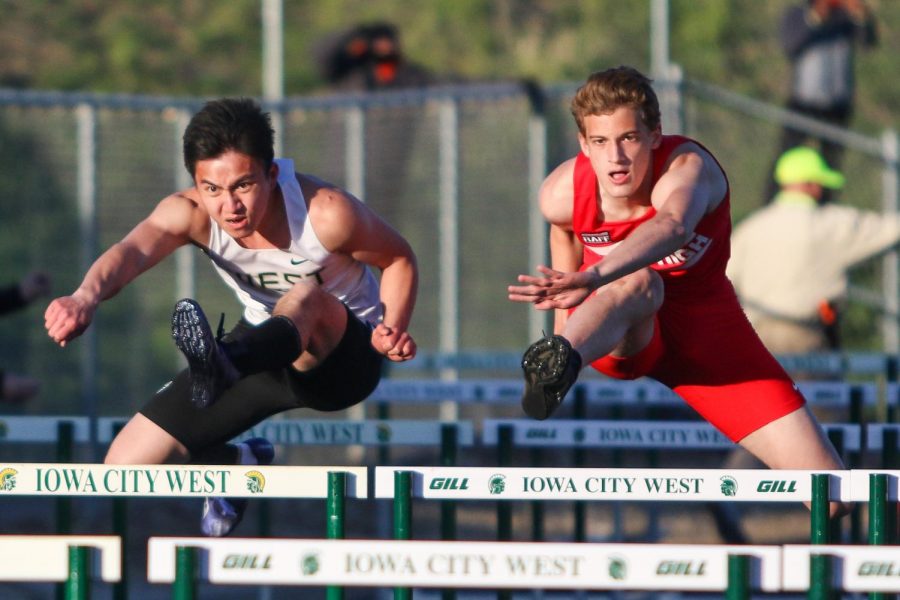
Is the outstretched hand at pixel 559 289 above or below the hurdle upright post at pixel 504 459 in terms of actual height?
above

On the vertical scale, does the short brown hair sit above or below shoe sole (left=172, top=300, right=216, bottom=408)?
above

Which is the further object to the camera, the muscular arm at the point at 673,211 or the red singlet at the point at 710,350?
the red singlet at the point at 710,350

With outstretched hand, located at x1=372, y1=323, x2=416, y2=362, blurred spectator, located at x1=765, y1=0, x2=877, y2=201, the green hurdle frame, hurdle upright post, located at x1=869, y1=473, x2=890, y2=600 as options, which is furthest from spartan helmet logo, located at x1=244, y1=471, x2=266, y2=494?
blurred spectator, located at x1=765, y1=0, x2=877, y2=201

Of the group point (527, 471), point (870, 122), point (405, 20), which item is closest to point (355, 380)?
point (527, 471)

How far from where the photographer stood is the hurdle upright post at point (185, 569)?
3.46 metres

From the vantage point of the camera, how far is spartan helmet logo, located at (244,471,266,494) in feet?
14.2

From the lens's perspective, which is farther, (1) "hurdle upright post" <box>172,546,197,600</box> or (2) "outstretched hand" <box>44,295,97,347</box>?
(2) "outstretched hand" <box>44,295,97,347</box>

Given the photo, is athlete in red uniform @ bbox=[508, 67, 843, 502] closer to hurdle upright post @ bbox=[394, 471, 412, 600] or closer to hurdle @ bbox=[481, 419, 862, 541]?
hurdle @ bbox=[481, 419, 862, 541]

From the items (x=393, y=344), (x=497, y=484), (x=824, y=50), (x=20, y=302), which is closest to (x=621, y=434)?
(x=393, y=344)

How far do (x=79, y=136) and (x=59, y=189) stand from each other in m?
0.29

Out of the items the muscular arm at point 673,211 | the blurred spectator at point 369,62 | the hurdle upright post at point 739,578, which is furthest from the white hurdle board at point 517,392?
the blurred spectator at point 369,62

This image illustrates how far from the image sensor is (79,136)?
8.59 metres

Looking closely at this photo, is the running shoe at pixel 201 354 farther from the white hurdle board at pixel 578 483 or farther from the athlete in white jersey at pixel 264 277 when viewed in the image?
the white hurdle board at pixel 578 483

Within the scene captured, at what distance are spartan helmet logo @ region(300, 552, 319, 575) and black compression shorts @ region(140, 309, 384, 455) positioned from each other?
1.82 meters
